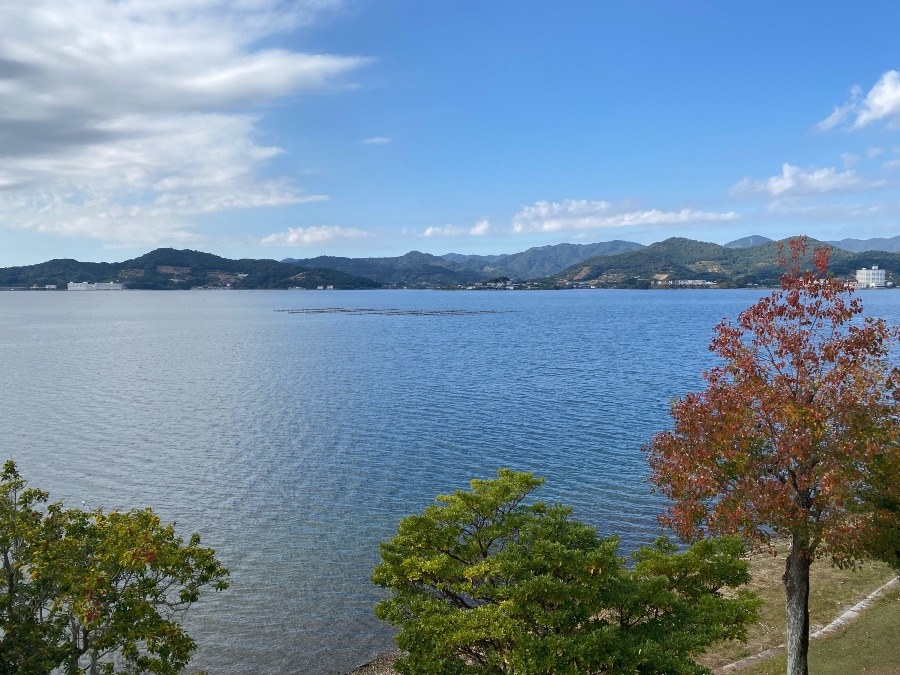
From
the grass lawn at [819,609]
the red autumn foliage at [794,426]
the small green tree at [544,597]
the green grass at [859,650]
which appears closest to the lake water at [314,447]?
the grass lawn at [819,609]

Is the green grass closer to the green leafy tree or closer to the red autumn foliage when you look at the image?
the red autumn foliage

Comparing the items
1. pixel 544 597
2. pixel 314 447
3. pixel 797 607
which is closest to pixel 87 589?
pixel 544 597

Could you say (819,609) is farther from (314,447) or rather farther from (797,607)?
(314,447)

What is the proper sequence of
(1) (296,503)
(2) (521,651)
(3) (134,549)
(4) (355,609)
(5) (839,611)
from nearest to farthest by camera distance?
(2) (521,651) → (3) (134,549) → (5) (839,611) → (4) (355,609) → (1) (296,503)

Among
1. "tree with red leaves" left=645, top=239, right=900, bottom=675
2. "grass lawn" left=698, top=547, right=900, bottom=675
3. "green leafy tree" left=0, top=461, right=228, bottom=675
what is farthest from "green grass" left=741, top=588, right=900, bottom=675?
"green leafy tree" left=0, top=461, right=228, bottom=675

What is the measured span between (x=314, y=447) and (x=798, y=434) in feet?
153

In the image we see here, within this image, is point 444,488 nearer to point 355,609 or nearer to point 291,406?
point 355,609

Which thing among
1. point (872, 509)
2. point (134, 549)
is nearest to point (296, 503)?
point (134, 549)

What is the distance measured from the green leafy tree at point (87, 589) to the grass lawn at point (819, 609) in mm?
19178

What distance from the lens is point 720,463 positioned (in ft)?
60.6

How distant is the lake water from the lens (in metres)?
32.2

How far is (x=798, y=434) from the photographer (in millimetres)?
16672

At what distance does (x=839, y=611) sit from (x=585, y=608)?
17.6 m

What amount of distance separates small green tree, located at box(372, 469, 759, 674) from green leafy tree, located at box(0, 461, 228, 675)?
601 cm
